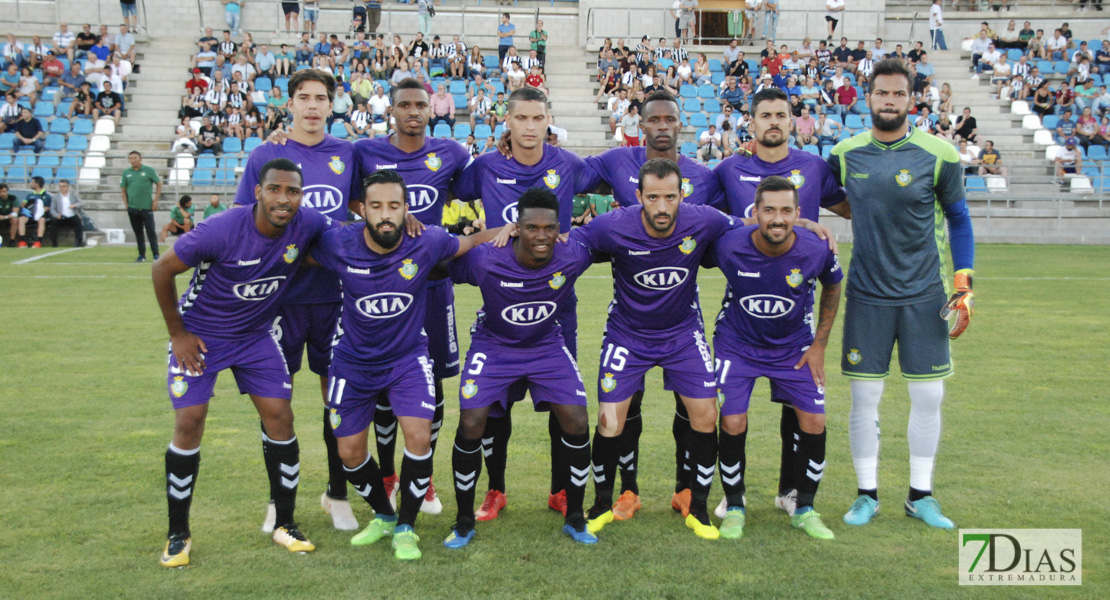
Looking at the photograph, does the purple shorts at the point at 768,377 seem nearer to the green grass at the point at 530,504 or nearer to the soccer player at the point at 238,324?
the green grass at the point at 530,504

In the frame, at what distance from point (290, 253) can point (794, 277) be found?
2.82 meters

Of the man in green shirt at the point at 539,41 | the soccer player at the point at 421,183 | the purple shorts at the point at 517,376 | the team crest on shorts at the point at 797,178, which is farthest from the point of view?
the man in green shirt at the point at 539,41

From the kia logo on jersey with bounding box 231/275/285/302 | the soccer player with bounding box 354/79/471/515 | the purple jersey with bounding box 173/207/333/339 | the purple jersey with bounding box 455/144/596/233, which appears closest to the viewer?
the purple jersey with bounding box 173/207/333/339

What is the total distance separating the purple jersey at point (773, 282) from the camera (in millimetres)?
5398

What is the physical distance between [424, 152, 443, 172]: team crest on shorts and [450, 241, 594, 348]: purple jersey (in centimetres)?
87

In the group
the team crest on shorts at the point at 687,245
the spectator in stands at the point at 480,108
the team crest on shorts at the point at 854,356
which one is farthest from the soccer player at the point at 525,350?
the spectator in stands at the point at 480,108

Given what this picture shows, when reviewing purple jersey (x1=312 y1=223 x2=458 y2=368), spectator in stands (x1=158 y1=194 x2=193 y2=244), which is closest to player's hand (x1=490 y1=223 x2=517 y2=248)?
purple jersey (x1=312 y1=223 x2=458 y2=368)

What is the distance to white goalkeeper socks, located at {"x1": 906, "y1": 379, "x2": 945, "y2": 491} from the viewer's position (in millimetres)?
5492

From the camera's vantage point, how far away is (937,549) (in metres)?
5.00

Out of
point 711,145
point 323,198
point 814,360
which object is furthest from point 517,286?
point 711,145

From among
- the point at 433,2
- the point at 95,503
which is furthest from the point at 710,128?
the point at 95,503

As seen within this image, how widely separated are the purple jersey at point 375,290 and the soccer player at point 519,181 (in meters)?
0.81

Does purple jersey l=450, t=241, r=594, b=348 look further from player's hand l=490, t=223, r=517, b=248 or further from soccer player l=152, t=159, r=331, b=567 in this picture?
soccer player l=152, t=159, r=331, b=567

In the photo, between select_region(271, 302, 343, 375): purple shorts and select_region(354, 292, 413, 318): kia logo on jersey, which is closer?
select_region(354, 292, 413, 318): kia logo on jersey
